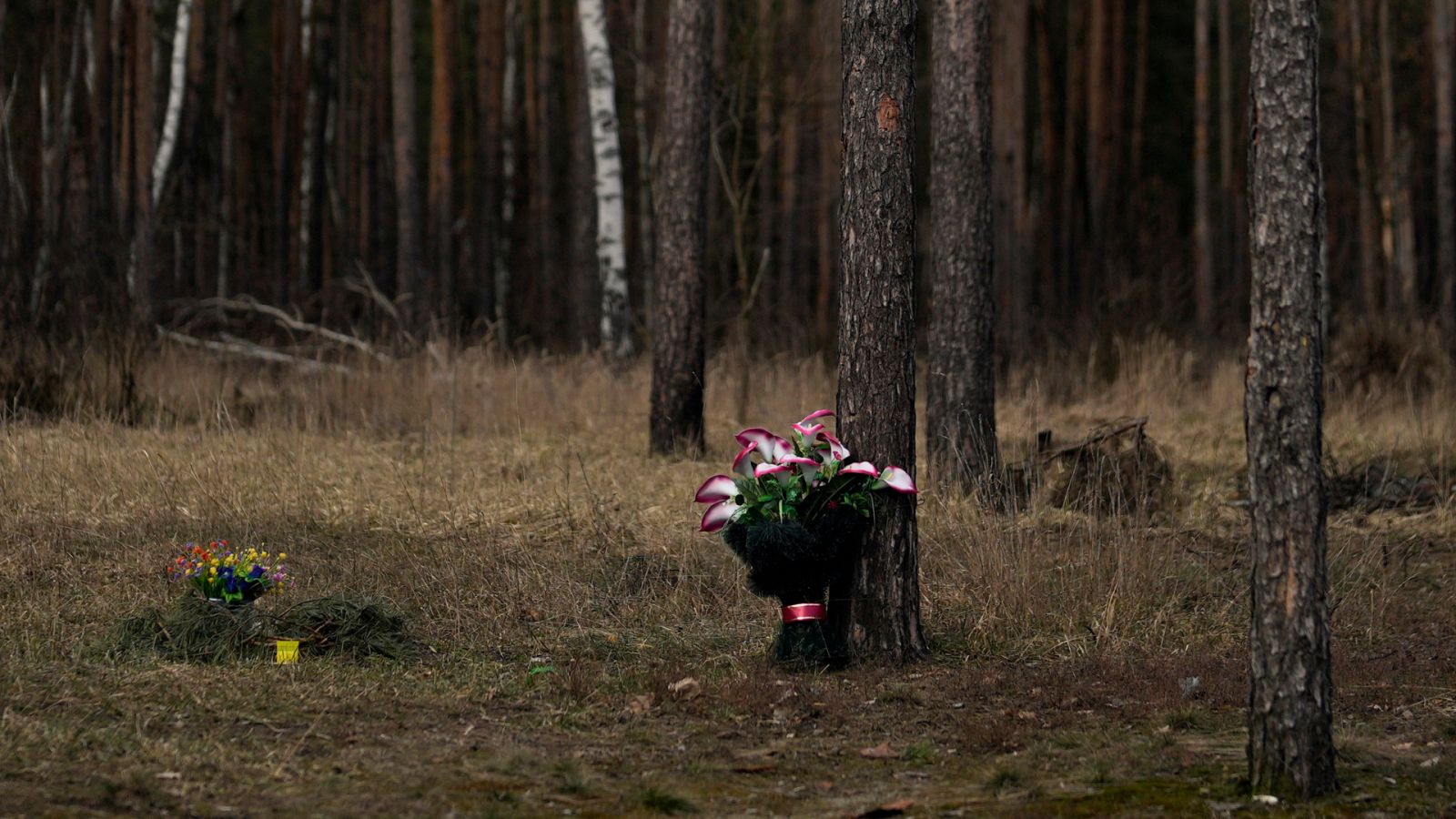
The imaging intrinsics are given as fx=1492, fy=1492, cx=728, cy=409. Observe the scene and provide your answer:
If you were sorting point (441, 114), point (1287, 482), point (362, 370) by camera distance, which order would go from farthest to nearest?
point (441, 114) → point (362, 370) → point (1287, 482)

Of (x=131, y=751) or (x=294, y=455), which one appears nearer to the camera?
(x=131, y=751)

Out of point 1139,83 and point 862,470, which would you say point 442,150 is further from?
point 1139,83

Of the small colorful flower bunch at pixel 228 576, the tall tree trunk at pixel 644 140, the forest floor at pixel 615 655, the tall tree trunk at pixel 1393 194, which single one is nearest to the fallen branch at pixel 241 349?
the forest floor at pixel 615 655

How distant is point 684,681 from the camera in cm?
560

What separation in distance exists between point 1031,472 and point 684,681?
3.72 metres

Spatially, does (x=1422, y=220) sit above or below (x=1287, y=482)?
above

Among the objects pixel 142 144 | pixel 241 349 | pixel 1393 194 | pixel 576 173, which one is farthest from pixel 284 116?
pixel 1393 194

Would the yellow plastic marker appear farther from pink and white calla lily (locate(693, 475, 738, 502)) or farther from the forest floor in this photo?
pink and white calla lily (locate(693, 475, 738, 502))

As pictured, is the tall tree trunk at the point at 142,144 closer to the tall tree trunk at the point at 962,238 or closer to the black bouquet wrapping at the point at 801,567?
the tall tree trunk at the point at 962,238

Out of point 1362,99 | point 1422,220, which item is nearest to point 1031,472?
point 1362,99

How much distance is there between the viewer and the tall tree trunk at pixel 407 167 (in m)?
16.7

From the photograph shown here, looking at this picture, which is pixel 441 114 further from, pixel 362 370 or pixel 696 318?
pixel 696 318

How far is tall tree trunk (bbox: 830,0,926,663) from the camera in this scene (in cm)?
586

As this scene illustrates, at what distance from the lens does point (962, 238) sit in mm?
9328
